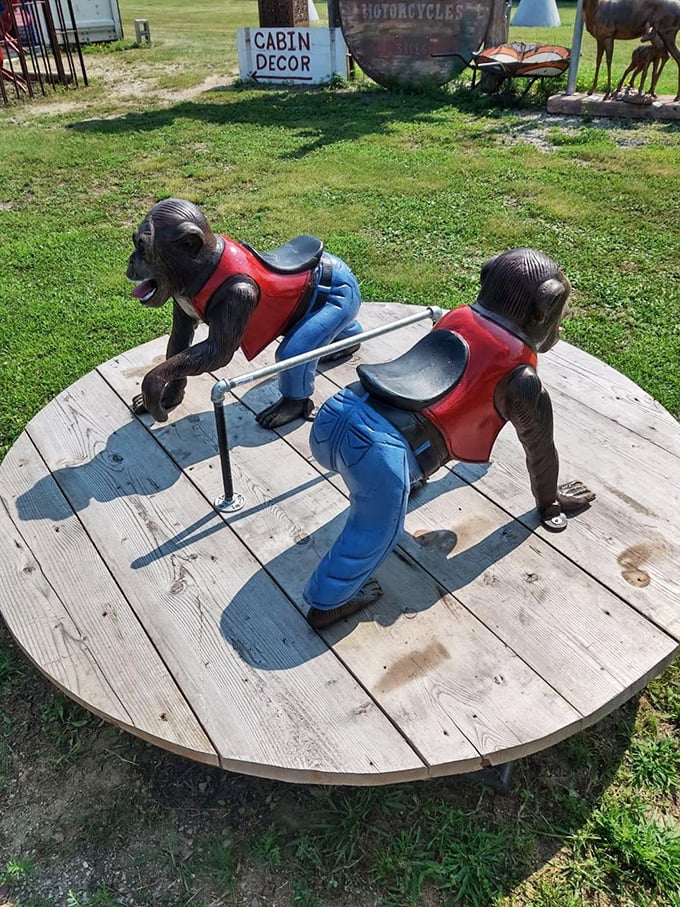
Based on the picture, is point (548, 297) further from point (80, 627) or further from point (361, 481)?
point (80, 627)

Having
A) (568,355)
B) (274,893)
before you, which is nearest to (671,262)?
(568,355)

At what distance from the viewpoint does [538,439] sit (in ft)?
6.57

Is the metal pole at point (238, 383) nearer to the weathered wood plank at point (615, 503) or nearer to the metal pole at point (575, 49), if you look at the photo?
the weathered wood plank at point (615, 503)

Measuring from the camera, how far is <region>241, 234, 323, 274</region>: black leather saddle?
2545 mm

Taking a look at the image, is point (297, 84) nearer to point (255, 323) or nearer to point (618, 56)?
point (618, 56)

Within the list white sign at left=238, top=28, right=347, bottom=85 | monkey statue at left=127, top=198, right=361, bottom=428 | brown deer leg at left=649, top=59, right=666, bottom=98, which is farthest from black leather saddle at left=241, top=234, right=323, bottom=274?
white sign at left=238, top=28, right=347, bottom=85

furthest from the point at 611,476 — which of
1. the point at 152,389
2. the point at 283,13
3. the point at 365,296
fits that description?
the point at 283,13

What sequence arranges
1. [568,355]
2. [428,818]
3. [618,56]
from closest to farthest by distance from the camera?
[428,818]
[568,355]
[618,56]

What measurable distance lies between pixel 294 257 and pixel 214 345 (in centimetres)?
52

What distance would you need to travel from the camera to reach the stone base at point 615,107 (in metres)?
8.34

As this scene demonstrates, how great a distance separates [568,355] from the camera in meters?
3.09

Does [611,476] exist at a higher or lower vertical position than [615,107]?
higher

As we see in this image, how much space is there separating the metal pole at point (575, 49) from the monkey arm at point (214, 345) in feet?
24.9

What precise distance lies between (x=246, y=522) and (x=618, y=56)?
622 inches
